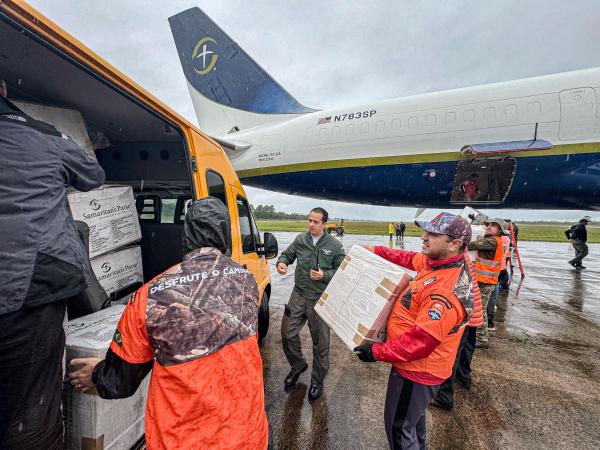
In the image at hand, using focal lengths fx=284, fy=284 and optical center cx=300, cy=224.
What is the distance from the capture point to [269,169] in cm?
777

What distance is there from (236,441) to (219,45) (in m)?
12.1

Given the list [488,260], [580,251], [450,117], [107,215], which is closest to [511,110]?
[450,117]

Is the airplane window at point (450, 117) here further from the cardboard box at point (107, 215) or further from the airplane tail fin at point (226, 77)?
the cardboard box at point (107, 215)

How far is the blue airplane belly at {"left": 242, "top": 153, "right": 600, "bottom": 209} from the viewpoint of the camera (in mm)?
5609

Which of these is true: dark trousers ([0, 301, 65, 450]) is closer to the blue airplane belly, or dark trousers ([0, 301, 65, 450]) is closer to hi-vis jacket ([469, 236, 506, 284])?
hi-vis jacket ([469, 236, 506, 284])

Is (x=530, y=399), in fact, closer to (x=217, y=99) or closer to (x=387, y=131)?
(x=387, y=131)

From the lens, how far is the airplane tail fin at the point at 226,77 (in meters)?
Result: 10.3

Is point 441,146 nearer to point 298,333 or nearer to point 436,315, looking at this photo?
point 298,333

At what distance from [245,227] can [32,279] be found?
8.61ft

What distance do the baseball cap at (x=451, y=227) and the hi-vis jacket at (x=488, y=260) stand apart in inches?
103

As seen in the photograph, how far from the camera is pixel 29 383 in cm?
111

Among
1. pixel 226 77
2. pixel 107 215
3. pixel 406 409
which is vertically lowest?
pixel 406 409

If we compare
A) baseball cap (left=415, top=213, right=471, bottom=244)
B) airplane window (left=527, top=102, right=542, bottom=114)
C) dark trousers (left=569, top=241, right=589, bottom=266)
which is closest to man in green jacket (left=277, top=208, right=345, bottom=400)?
baseball cap (left=415, top=213, right=471, bottom=244)

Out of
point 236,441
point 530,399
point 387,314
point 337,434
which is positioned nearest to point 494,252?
point 530,399
